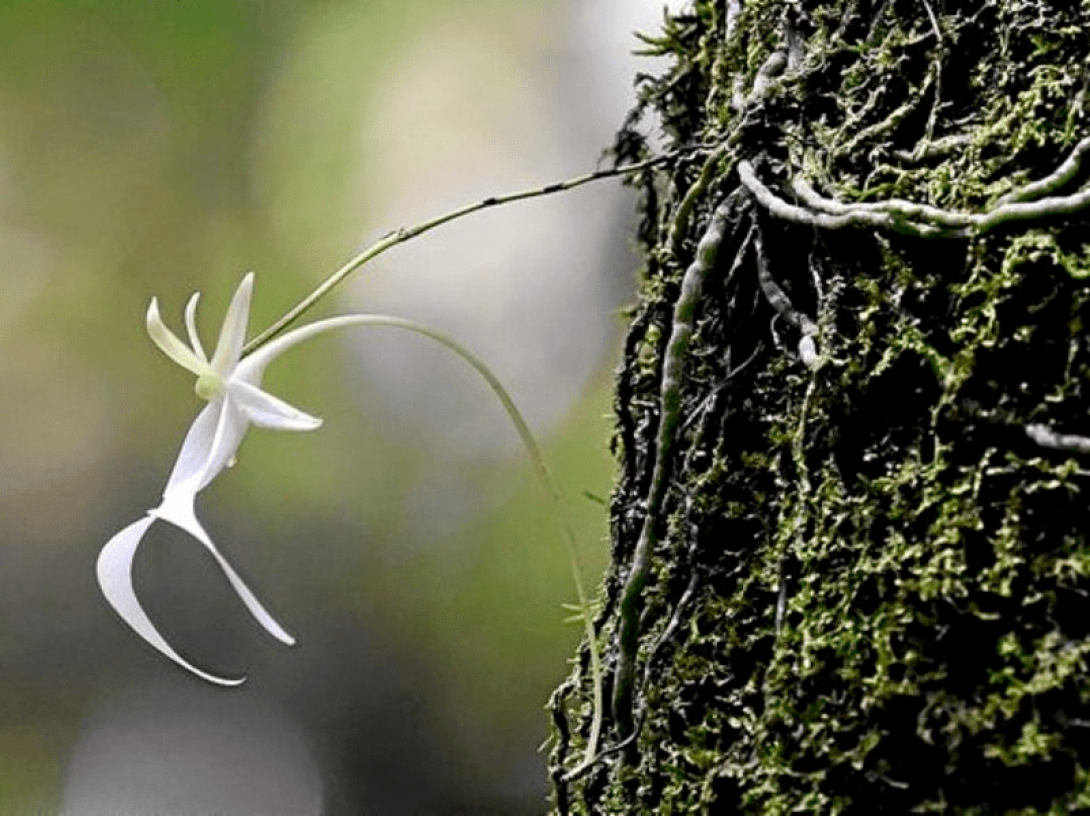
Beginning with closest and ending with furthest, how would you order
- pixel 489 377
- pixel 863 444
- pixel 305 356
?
pixel 863 444
pixel 489 377
pixel 305 356

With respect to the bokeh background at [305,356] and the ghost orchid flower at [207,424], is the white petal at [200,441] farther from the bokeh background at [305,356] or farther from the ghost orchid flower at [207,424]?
the bokeh background at [305,356]

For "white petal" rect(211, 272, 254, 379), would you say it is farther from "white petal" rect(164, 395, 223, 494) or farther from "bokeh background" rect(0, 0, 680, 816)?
"bokeh background" rect(0, 0, 680, 816)

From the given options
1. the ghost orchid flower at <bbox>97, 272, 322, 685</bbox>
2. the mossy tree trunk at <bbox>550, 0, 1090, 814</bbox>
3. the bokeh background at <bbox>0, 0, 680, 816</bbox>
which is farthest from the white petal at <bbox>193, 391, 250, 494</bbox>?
the bokeh background at <bbox>0, 0, 680, 816</bbox>

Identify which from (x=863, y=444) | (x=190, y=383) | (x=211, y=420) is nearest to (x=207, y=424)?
(x=211, y=420)

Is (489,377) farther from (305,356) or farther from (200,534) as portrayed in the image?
(305,356)

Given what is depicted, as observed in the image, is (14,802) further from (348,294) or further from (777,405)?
(777,405)

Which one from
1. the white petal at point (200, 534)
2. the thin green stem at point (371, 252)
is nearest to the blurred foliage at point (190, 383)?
the thin green stem at point (371, 252)

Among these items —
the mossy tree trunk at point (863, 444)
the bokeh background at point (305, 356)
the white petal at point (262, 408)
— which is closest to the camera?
the mossy tree trunk at point (863, 444)
